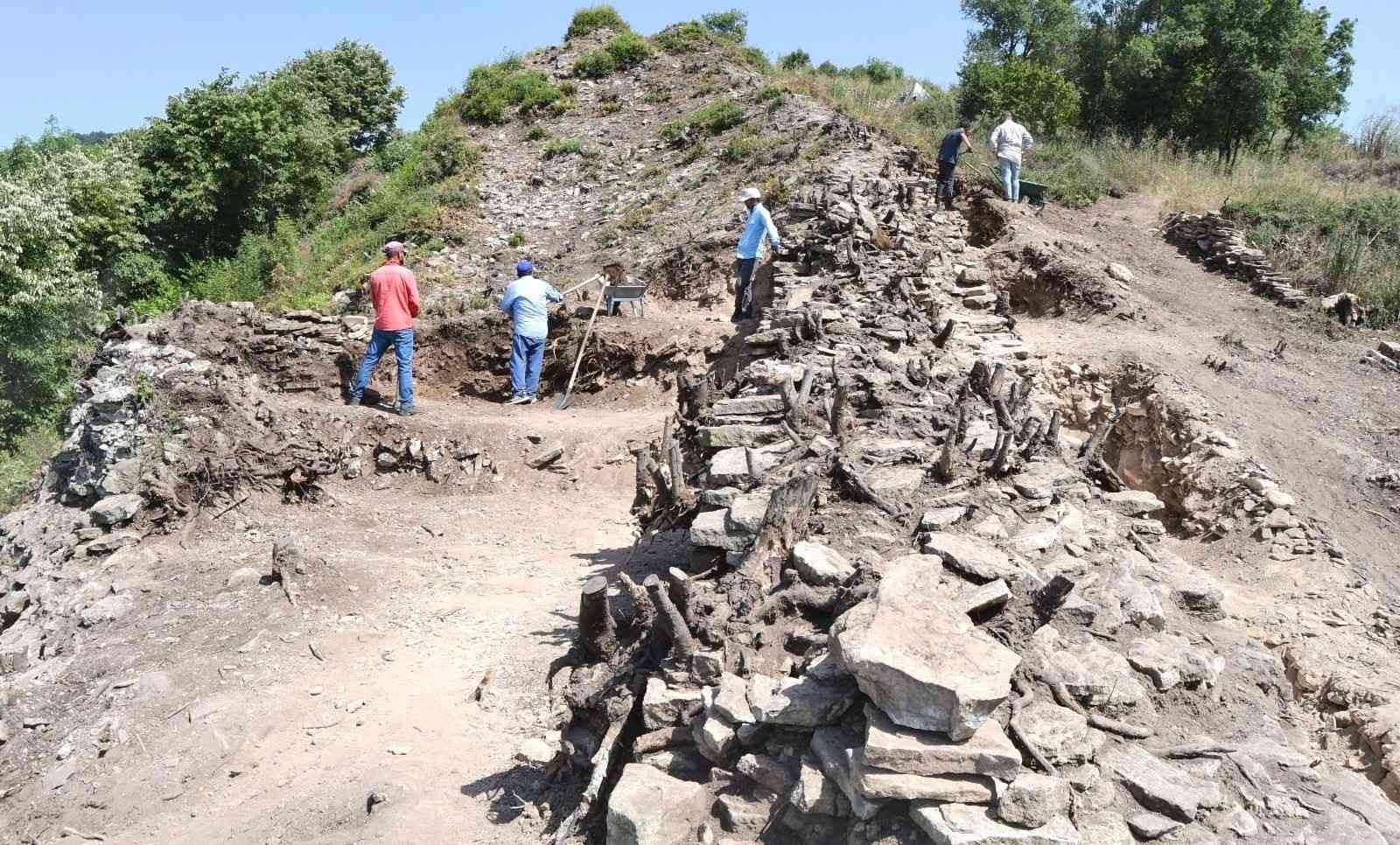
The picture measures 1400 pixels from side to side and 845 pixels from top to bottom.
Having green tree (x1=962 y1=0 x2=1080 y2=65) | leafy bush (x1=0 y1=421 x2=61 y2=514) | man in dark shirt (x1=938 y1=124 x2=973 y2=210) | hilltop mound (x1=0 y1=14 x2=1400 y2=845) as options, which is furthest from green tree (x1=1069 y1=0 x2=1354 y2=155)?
leafy bush (x1=0 y1=421 x2=61 y2=514)

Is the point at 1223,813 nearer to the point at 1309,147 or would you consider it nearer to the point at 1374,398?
the point at 1374,398

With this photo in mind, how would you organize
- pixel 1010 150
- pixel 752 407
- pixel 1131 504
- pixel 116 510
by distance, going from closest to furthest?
pixel 1131 504, pixel 752 407, pixel 116 510, pixel 1010 150

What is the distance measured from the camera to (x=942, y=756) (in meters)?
2.93

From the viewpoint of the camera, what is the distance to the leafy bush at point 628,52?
24.8 metres

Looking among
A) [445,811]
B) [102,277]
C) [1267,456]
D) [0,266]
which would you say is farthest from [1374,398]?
[102,277]

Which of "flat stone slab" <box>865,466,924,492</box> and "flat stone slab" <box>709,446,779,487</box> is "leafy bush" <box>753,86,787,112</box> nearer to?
"flat stone slab" <box>709,446,779,487</box>

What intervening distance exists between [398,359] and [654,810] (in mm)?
7961

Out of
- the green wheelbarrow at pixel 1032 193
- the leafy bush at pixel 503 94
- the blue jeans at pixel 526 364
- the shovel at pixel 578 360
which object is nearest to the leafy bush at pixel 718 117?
the leafy bush at pixel 503 94

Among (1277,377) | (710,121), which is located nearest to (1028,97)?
(710,121)

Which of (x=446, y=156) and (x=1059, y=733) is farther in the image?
(x=446, y=156)

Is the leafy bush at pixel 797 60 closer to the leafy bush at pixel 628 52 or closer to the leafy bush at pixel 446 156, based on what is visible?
the leafy bush at pixel 628 52

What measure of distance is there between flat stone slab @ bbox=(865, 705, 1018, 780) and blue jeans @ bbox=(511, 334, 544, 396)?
9.04 meters

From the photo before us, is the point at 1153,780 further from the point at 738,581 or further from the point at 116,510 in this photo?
the point at 116,510

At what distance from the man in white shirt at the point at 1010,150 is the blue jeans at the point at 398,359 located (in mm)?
10609
